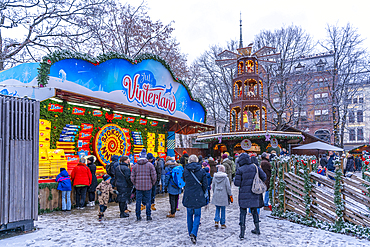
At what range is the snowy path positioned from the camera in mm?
5410

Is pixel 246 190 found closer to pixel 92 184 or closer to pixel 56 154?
pixel 92 184

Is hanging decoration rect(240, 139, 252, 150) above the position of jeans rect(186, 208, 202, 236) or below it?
above

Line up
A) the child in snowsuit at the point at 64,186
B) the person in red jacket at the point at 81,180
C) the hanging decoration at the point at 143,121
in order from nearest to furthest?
the child in snowsuit at the point at 64,186, the person in red jacket at the point at 81,180, the hanging decoration at the point at 143,121

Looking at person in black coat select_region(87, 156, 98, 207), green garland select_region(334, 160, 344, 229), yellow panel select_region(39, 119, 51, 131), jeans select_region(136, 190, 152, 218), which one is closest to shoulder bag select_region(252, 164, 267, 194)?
green garland select_region(334, 160, 344, 229)

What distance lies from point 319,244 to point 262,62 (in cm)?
2165

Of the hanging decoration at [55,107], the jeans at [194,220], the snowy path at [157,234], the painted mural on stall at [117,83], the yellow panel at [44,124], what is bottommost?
the snowy path at [157,234]

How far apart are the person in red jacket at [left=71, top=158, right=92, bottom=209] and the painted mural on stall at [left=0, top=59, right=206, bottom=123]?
2.39 meters

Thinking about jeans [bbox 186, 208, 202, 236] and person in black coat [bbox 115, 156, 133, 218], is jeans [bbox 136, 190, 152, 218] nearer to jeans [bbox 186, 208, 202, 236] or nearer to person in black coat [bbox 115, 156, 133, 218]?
person in black coat [bbox 115, 156, 133, 218]

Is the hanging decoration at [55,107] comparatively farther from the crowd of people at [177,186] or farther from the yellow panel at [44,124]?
the crowd of people at [177,186]

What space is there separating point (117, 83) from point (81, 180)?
4.21 m

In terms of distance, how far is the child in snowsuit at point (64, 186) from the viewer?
816 centimetres

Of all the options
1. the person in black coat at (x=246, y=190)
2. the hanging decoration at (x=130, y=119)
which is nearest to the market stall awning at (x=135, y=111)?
the hanging decoration at (x=130, y=119)

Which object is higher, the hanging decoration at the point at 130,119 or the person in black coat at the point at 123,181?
the hanging decoration at the point at 130,119

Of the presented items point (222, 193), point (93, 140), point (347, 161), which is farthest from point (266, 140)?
point (222, 193)
